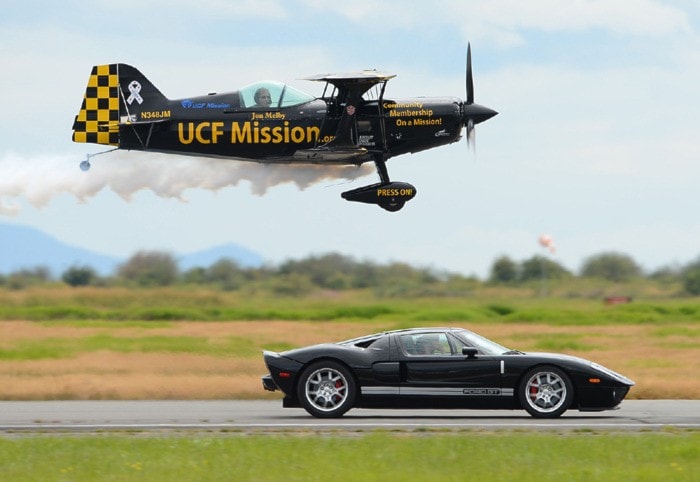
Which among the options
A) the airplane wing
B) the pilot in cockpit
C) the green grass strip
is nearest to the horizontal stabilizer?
the airplane wing

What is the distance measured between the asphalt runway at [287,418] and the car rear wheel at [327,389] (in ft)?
0.52

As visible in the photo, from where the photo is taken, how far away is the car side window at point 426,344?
14570mm

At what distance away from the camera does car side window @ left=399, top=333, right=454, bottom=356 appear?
1457 centimetres

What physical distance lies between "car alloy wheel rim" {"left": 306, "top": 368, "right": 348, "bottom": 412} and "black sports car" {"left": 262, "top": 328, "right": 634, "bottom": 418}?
1 cm

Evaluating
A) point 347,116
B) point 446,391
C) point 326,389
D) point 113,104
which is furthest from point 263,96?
point 446,391

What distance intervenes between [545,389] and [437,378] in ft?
4.08

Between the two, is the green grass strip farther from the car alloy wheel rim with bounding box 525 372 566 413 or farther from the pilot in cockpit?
the pilot in cockpit

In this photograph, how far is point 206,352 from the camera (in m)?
22.1

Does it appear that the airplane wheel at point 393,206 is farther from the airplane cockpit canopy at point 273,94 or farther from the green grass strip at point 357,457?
the green grass strip at point 357,457

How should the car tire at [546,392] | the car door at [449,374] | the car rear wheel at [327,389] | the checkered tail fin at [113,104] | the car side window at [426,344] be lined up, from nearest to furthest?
1. the car tire at [546,392]
2. the car door at [449,374]
3. the car rear wheel at [327,389]
4. the car side window at [426,344]
5. the checkered tail fin at [113,104]

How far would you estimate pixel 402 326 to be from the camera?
92.0ft

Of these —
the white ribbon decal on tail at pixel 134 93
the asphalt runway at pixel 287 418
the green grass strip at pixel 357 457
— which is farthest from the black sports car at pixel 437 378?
the white ribbon decal on tail at pixel 134 93

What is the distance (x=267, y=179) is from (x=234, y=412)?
10.1 meters

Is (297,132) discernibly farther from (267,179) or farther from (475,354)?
(475,354)
